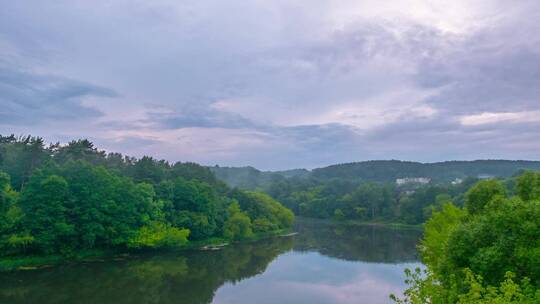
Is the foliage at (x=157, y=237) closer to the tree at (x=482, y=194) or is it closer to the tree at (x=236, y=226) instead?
the tree at (x=236, y=226)

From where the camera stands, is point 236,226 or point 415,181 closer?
point 236,226

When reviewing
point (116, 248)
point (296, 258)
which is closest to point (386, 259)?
point (296, 258)

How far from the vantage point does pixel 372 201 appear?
10675 centimetres

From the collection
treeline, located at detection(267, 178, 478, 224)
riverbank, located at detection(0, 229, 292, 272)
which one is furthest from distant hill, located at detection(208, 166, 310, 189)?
riverbank, located at detection(0, 229, 292, 272)

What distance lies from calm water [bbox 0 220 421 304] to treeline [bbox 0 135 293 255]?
2.75m

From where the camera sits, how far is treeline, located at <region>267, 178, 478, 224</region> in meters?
95.6

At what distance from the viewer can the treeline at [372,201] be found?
95.6 meters

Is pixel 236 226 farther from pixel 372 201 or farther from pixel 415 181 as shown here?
pixel 415 181

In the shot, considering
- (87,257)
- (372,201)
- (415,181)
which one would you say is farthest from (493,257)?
(415,181)

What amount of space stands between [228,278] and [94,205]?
1518 cm

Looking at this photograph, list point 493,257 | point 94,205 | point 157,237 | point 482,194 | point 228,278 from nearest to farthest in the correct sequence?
point 493,257, point 482,194, point 228,278, point 94,205, point 157,237

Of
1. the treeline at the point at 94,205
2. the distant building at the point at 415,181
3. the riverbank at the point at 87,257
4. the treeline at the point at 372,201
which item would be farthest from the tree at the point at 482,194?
the distant building at the point at 415,181

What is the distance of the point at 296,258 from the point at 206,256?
10.7m

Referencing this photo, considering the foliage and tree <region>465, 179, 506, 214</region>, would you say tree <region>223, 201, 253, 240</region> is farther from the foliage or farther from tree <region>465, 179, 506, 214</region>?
tree <region>465, 179, 506, 214</region>
